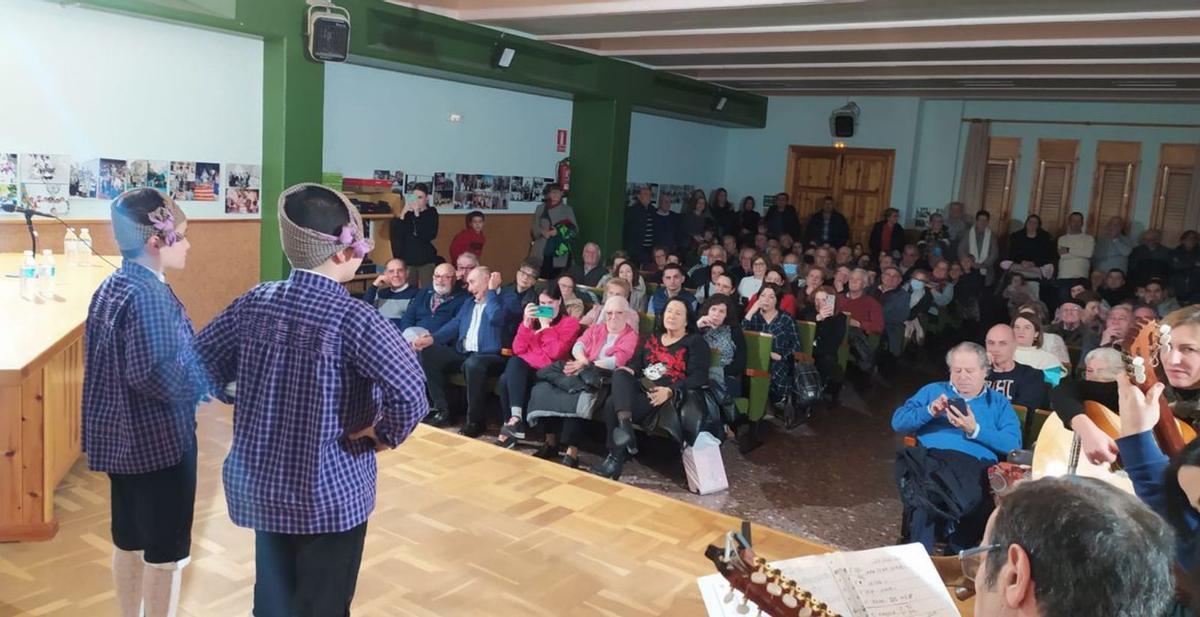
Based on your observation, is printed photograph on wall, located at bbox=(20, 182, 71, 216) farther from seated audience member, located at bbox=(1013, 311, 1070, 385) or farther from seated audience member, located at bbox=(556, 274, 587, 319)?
seated audience member, located at bbox=(1013, 311, 1070, 385)

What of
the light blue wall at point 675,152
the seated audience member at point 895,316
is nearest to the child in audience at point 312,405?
the seated audience member at point 895,316

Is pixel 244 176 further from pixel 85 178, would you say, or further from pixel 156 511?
pixel 156 511

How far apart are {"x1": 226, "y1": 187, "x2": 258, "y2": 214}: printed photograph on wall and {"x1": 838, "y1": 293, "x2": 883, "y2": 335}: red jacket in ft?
16.6

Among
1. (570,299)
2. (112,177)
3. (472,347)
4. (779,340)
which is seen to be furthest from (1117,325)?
(112,177)

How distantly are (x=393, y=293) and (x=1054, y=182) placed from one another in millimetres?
9657

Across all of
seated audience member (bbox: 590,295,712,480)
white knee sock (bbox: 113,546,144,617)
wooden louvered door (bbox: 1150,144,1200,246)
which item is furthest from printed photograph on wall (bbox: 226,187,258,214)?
wooden louvered door (bbox: 1150,144,1200,246)

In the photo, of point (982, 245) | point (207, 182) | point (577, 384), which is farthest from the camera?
point (982, 245)

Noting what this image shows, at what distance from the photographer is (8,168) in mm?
6250

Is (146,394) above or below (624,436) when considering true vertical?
above

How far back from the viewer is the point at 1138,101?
458 inches

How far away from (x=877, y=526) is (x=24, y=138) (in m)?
6.15

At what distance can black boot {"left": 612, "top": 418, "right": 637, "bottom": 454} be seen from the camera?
5219 mm

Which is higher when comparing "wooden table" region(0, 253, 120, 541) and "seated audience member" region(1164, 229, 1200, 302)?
"seated audience member" region(1164, 229, 1200, 302)

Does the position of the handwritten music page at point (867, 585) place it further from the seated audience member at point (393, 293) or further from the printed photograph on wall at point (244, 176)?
the printed photograph on wall at point (244, 176)
